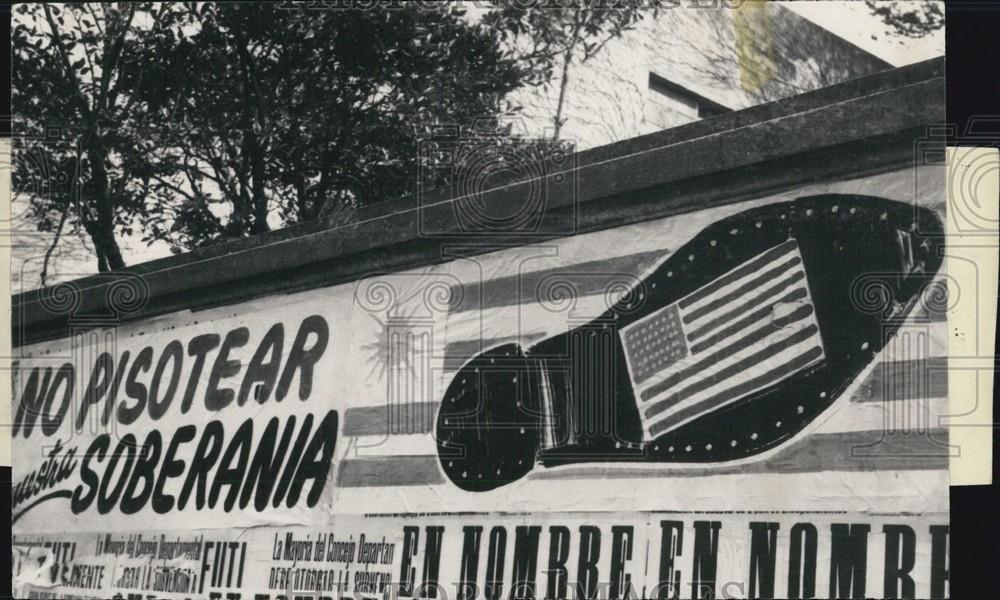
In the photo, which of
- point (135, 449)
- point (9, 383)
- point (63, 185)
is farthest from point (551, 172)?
point (63, 185)

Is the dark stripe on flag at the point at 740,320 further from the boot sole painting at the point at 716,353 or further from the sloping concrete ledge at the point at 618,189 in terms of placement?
the sloping concrete ledge at the point at 618,189

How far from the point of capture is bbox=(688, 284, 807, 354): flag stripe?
415 centimetres

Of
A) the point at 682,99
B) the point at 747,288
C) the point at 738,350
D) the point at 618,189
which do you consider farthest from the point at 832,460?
the point at 682,99

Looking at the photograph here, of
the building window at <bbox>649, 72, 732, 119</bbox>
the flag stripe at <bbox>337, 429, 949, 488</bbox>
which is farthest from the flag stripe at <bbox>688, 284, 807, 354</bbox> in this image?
the building window at <bbox>649, 72, 732, 119</bbox>

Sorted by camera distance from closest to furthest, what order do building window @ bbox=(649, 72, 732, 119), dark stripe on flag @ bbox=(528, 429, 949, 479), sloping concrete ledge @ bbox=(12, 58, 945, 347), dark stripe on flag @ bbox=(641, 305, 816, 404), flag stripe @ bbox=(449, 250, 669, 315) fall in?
dark stripe on flag @ bbox=(528, 429, 949, 479) < sloping concrete ledge @ bbox=(12, 58, 945, 347) < dark stripe on flag @ bbox=(641, 305, 816, 404) < flag stripe @ bbox=(449, 250, 669, 315) < building window @ bbox=(649, 72, 732, 119)

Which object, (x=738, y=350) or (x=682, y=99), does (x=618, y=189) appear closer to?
(x=738, y=350)

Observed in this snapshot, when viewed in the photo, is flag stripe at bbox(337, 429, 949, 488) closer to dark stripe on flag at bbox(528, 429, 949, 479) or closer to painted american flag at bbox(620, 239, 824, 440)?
dark stripe on flag at bbox(528, 429, 949, 479)

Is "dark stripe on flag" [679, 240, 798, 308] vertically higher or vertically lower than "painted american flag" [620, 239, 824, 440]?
higher

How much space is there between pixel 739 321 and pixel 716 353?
0.15m

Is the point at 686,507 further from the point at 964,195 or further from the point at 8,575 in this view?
the point at 8,575

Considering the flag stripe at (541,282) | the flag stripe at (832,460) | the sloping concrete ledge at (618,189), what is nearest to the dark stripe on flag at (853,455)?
the flag stripe at (832,460)

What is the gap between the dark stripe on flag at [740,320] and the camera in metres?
4.16

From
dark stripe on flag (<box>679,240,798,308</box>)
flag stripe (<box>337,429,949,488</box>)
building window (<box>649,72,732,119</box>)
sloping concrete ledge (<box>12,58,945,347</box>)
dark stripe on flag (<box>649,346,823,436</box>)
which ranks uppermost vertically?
building window (<box>649,72,732,119</box>)

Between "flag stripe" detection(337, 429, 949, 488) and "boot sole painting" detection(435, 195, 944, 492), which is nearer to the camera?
"flag stripe" detection(337, 429, 949, 488)
